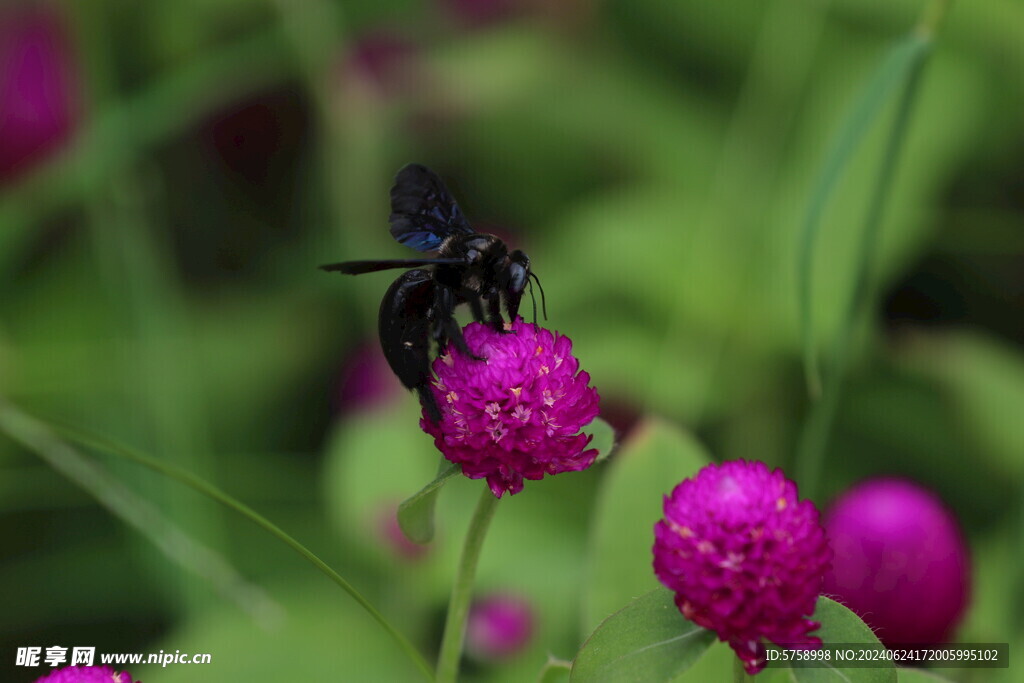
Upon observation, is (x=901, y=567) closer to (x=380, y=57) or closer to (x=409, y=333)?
(x=409, y=333)

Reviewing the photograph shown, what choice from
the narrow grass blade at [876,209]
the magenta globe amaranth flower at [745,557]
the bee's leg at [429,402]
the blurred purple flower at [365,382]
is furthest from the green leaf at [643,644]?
the blurred purple flower at [365,382]

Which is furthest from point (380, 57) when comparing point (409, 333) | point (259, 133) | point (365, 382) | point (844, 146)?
point (409, 333)

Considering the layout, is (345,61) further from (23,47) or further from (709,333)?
→ (709,333)

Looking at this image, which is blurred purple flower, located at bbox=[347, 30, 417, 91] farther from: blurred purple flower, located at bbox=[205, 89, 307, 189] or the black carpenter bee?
the black carpenter bee

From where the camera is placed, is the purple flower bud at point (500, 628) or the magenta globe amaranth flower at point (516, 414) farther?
the purple flower bud at point (500, 628)

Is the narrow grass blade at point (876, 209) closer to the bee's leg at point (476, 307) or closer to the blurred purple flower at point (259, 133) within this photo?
the bee's leg at point (476, 307)

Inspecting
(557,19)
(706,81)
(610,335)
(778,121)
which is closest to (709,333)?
(610,335)
